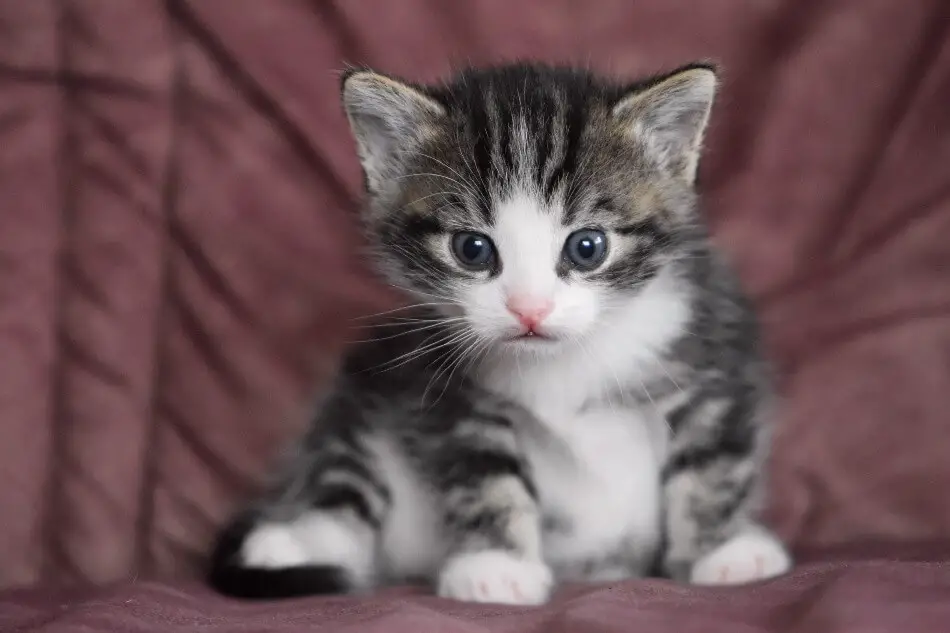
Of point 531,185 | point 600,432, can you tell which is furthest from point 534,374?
point 531,185

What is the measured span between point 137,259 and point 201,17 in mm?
421

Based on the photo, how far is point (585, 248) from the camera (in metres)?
1.29

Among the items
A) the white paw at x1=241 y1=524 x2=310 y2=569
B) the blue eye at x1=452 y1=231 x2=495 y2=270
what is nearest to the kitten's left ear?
the blue eye at x1=452 y1=231 x2=495 y2=270

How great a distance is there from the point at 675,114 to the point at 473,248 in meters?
0.33

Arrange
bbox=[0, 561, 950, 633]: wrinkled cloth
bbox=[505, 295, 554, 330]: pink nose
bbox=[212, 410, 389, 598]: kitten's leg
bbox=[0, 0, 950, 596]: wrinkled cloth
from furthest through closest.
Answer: bbox=[0, 0, 950, 596]: wrinkled cloth → bbox=[212, 410, 389, 598]: kitten's leg → bbox=[505, 295, 554, 330]: pink nose → bbox=[0, 561, 950, 633]: wrinkled cloth

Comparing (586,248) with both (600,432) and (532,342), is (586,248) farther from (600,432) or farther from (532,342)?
(600,432)

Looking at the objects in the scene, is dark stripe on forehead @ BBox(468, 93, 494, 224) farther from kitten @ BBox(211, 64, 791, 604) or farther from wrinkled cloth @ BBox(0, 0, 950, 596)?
wrinkled cloth @ BBox(0, 0, 950, 596)

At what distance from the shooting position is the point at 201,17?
5.49 feet

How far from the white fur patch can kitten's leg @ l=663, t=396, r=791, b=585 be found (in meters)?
0.44

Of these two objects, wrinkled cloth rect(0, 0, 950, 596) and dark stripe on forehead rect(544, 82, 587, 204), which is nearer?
dark stripe on forehead rect(544, 82, 587, 204)

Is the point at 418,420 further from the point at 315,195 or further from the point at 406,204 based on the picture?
the point at 315,195

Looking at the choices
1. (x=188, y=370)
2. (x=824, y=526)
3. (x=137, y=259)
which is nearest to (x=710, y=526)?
(x=824, y=526)

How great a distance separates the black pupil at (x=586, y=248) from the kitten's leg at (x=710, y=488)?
Answer: 0.28 m

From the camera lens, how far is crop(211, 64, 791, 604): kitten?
128 centimetres
